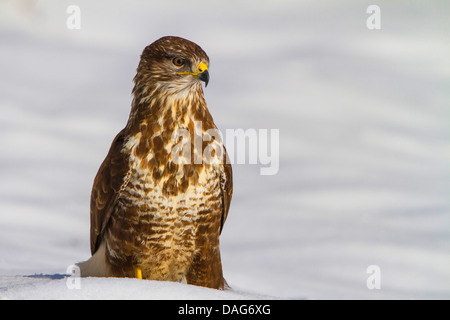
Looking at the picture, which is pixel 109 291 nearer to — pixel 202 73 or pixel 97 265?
pixel 97 265

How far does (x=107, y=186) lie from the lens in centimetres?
767

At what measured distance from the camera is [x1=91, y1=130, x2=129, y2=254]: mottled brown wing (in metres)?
7.52

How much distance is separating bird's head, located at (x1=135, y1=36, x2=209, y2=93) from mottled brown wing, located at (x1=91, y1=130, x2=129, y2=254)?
2.94 ft

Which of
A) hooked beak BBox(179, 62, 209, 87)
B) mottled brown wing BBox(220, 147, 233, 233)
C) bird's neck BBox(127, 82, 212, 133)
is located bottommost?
mottled brown wing BBox(220, 147, 233, 233)

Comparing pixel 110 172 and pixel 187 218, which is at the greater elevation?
pixel 110 172

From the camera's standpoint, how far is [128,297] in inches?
245

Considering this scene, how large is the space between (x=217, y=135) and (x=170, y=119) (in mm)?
666

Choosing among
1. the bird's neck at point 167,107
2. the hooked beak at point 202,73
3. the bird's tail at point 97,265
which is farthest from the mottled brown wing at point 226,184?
the bird's tail at point 97,265

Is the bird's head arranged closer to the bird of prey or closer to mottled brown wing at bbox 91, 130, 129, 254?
the bird of prey

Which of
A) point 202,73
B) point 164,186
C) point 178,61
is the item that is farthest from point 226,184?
point 178,61

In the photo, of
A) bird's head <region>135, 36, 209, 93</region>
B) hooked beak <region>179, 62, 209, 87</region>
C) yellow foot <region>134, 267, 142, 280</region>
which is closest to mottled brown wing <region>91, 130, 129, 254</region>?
yellow foot <region>134, 267, 142, 280</region>
